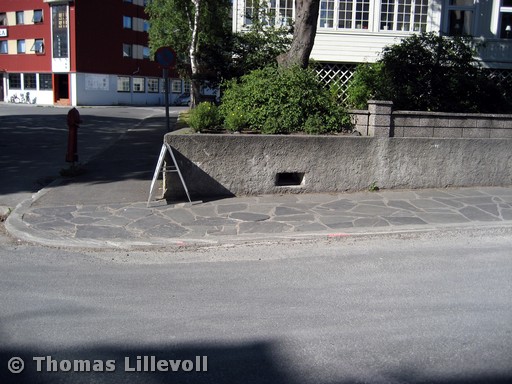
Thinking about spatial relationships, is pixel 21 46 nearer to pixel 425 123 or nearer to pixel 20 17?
pixel 20 17

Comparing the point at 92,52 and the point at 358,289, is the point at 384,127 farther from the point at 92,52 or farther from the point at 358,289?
the point at 92,52

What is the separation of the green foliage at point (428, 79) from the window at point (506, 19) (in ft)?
17.4

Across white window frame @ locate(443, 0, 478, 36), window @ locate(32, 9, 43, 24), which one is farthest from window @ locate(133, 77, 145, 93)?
white window frame @ locate(443, 0, 478, 36)

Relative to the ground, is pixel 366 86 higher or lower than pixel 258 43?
lower

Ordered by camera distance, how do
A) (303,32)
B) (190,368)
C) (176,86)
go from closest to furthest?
(190,368), (303,32), (176,86)

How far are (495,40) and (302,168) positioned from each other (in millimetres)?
10969

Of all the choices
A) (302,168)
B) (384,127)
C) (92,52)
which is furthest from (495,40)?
(92,52)

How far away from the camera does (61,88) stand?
165 ft

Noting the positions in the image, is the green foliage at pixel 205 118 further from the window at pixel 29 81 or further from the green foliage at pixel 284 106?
the window at pixel 29 81

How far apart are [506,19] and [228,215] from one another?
13926 millimetres

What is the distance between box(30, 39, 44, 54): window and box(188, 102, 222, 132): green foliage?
45199 millimetres

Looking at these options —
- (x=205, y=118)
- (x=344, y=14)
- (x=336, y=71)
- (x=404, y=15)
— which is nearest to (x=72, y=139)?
(x=205, y=118)

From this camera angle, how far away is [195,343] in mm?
4266

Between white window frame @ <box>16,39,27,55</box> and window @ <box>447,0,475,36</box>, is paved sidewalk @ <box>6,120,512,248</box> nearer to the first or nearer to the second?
window @ <box>447,0,475,36</box>
